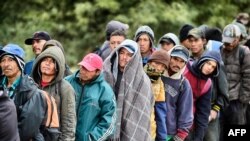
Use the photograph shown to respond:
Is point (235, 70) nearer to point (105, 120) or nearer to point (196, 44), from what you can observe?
point (196, 44)

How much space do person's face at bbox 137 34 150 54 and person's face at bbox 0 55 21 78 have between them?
1969mm

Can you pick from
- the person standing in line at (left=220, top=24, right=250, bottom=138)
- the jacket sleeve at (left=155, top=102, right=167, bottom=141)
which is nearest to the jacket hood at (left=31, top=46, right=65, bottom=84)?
the jacket sleeve at (left=155, top=102, right=167, bottom=141)

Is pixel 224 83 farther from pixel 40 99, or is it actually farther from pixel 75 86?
pixel 40 99

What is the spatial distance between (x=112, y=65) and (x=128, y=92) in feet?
0.98

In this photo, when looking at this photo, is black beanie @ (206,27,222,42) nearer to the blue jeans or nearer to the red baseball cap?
the blue jeans

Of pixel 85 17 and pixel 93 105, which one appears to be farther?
pixel 85 17

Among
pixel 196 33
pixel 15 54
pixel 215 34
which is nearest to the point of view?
pixel 15 54

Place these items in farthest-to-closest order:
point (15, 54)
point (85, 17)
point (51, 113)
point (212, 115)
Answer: point (85, 17) < point (212, 115) < point (15, 54) < point (51, 113)

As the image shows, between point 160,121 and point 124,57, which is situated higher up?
point 124,57

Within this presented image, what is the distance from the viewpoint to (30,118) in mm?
4895

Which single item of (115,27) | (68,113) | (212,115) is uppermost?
(115,27)

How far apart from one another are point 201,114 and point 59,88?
2.06 metres

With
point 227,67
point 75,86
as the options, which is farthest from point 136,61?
point 227,67

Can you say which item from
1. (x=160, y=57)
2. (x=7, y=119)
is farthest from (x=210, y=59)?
(x=7, y=119)
